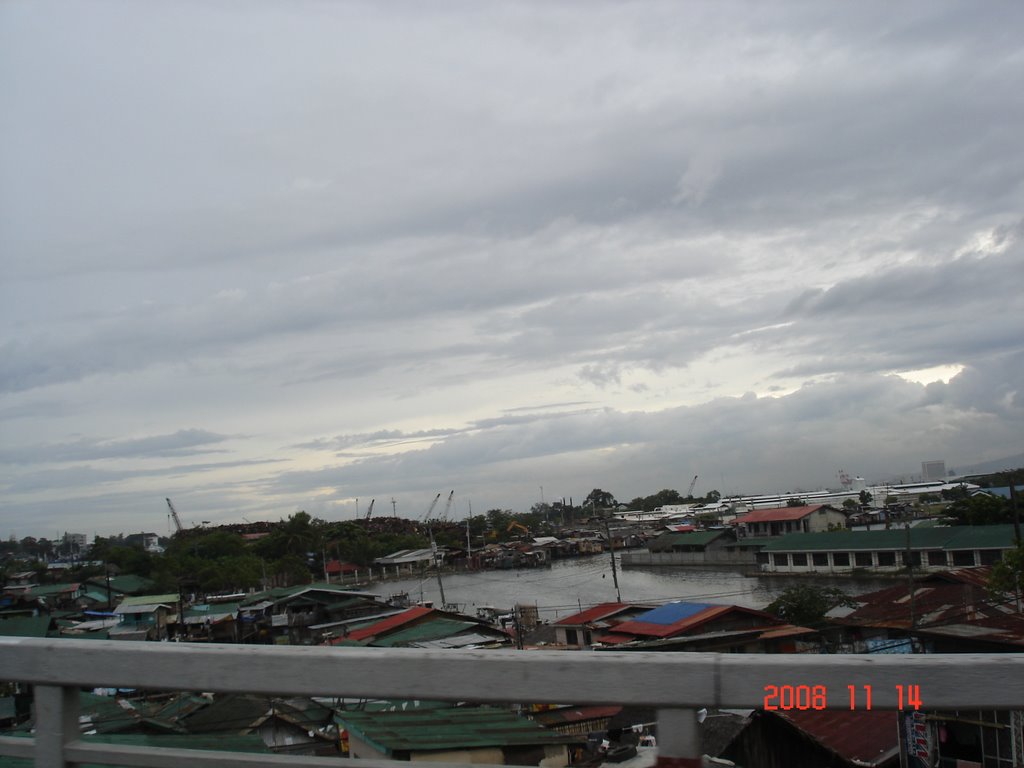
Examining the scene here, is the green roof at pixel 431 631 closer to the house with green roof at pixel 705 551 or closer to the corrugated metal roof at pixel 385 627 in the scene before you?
the corrugated metal roof at pixel 385 627

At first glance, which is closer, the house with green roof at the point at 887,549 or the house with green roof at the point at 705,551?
the house with green roof at the point at 887,549

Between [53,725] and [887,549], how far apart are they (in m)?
29.3

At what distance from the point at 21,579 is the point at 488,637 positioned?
82.9ft

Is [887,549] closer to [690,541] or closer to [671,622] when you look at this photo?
[690,541]

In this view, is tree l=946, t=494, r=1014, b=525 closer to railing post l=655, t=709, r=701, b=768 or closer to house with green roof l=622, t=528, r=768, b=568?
house with green roof l=622, t=528, r=768, b=568

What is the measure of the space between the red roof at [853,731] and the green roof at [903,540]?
25143 mm

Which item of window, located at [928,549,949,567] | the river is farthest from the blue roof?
window, located at [928,549,949,567]

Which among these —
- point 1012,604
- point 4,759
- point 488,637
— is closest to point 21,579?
point 488,637

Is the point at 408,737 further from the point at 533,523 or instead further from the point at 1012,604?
the point at 533,523

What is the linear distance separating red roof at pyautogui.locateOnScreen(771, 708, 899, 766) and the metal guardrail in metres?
0.08

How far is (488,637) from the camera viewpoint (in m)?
13.0

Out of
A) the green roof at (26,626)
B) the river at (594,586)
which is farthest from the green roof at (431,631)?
the river at (594,586)

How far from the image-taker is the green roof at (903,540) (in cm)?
2469

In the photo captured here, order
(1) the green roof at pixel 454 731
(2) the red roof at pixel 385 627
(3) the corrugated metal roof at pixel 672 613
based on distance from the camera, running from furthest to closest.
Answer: (2) the red roof at pixel 385 627 < (3) the corrugated metal roof at pixel 672 613 < (1) the green roof at pixel 454 731
